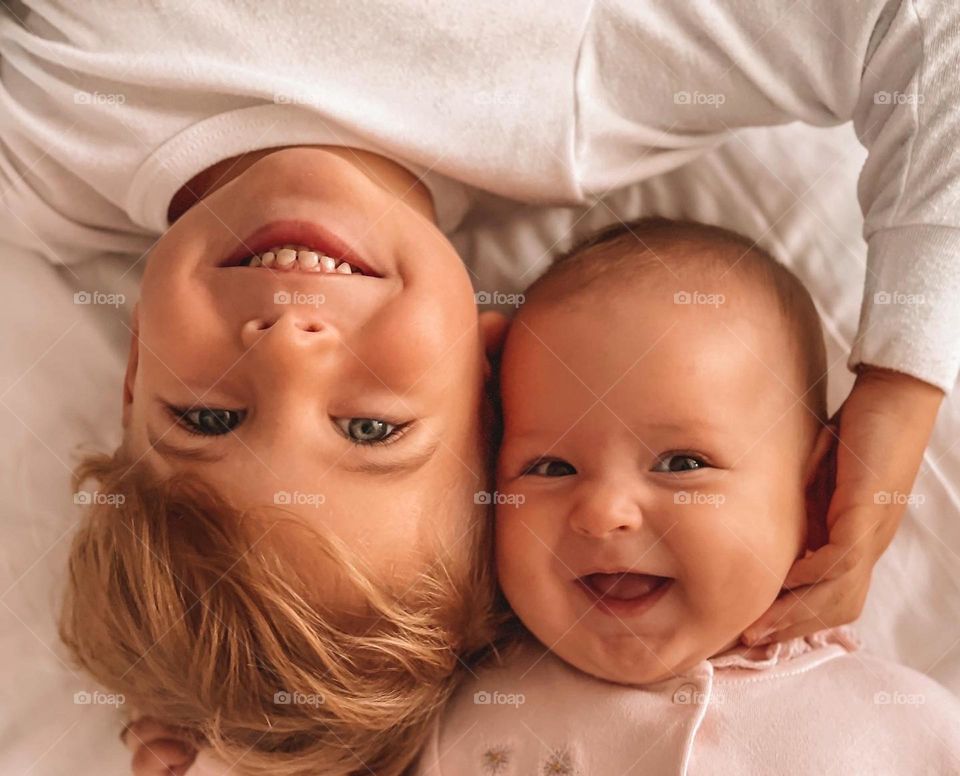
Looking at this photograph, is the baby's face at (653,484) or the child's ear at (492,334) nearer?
the baby's face at (653,484)

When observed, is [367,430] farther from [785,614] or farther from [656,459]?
[785,614]

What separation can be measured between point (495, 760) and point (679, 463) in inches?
14.0

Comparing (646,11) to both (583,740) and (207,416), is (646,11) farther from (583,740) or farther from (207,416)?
(583,740)

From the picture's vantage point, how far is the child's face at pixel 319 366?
0.89m

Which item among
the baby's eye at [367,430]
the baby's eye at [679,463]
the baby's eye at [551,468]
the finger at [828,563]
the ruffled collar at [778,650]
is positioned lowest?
the ruffled collar at [778,650]

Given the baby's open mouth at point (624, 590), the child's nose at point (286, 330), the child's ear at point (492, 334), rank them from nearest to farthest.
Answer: the child's nose at point (286, 330), the baby's open mouth at point (624, 590), the child's ear at point (492, 334)

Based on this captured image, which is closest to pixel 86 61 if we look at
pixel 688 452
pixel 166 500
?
pixel 166 500

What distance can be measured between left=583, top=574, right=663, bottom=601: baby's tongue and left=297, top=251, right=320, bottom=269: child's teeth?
42cm

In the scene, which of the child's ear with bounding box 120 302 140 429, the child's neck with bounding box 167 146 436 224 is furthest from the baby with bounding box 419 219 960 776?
the child's ear with bounding box 120 302 140 429

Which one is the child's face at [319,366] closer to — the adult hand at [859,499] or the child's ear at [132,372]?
the child's ear at [132,372]

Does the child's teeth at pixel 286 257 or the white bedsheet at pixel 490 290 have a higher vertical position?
the child's teeth at pixel 286 257

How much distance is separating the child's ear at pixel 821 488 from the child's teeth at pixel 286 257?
571mm

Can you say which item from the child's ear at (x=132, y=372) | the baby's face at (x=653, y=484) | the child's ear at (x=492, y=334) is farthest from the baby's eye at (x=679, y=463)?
the child's ear at (x=132, y=372)

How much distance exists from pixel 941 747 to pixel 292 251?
79cm
